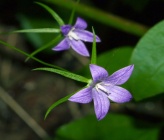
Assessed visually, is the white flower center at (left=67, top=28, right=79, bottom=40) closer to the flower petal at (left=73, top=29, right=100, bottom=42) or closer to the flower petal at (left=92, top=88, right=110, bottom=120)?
the flower petal at (left=73, top=29, right=100, bottom=42)

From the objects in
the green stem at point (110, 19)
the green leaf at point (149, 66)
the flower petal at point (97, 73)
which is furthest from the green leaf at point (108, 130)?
the flower petal at point (97, 73)

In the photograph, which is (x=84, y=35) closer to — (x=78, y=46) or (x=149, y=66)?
(x=78, y=46)

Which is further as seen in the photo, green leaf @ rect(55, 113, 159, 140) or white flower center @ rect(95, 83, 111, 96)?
green leaf @ rect(55, 113, 159, 140)

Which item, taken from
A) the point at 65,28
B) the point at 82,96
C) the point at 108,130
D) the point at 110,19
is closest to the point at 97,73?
the point at 82,96

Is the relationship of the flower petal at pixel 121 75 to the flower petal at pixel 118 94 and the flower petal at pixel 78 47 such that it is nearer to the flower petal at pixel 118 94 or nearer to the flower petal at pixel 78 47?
the flower petal at pixel 118 94

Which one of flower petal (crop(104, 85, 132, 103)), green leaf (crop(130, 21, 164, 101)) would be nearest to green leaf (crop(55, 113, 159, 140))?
green leaf (crop(130, 21, 164, 101))

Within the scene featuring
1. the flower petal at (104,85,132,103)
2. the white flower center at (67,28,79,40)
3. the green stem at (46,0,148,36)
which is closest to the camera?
the flower petal at (104,85,132,103)

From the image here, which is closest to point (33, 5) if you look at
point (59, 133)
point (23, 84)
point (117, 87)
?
point (23, 84)

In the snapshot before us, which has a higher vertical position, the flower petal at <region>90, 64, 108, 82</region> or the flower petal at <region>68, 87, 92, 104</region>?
the flower petal at <region>90, 64, 108, 82</region>
